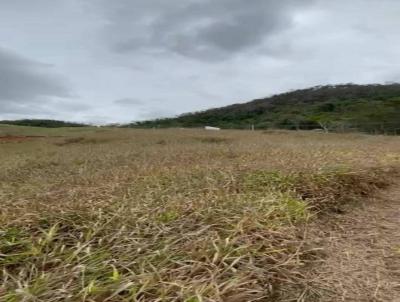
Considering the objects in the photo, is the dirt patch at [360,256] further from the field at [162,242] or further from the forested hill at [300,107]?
the forested hill at [300,107]

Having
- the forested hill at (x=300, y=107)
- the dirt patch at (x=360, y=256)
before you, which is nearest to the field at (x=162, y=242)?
the dirt patch at (x=360, y=256)

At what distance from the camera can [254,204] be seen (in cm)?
359

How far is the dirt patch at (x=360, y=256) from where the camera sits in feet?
8.77

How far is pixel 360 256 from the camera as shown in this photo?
10.7 feet

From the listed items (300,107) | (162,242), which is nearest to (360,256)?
(162,242)

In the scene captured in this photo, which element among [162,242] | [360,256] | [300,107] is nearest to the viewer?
[162,242]

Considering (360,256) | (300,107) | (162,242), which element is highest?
(162,242)

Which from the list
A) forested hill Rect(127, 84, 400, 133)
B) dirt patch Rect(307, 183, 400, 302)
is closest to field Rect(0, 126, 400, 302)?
dirt patch Rect(307, 183, 400, 302)

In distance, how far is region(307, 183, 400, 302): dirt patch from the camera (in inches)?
105

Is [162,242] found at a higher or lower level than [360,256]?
higher

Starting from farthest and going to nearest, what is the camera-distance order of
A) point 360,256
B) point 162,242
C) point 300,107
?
point 300,107 < point 360,256 < point 162,242

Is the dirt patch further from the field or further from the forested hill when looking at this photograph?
the forested hill

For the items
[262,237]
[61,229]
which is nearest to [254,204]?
[262,237]

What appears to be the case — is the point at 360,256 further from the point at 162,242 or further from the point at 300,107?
the point at 300,107
